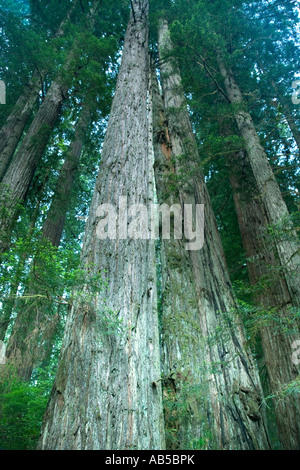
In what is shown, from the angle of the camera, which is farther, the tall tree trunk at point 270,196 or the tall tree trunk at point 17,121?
the tall tree trunk at point 17,121

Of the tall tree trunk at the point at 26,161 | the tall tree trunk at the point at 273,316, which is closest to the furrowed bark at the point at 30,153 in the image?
the tall tree trunk at the point at 26,161

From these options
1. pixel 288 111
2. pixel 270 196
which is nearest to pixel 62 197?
pixel 270 196

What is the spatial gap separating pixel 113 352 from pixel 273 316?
3.23 metres

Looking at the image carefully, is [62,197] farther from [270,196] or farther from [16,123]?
[270,196]

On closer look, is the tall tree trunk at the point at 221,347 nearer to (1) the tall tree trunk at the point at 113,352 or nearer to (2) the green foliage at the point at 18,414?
(1) the tall tree trunk at the point at 113,352

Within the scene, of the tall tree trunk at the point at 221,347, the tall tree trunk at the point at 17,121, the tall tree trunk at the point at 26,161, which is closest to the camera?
the tall tree trunk at the point at 221,347

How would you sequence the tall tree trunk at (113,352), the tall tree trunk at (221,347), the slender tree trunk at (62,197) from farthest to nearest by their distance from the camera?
the slender tree trunk at (62,197) → the tall tree trunk at (221,347) → the tall tree trunk at (113,352)

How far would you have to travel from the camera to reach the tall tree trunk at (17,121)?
24.5ft

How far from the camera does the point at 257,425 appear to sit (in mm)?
3441

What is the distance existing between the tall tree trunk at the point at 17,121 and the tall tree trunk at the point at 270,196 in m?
5.28

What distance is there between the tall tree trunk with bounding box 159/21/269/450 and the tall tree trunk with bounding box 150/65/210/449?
120 millimetres

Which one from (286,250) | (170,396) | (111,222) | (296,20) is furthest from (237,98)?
(170,396)

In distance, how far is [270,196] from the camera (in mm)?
6039

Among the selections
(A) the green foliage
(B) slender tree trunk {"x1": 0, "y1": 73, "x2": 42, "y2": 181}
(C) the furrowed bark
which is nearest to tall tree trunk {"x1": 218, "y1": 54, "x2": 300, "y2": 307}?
(A) the green foliage
